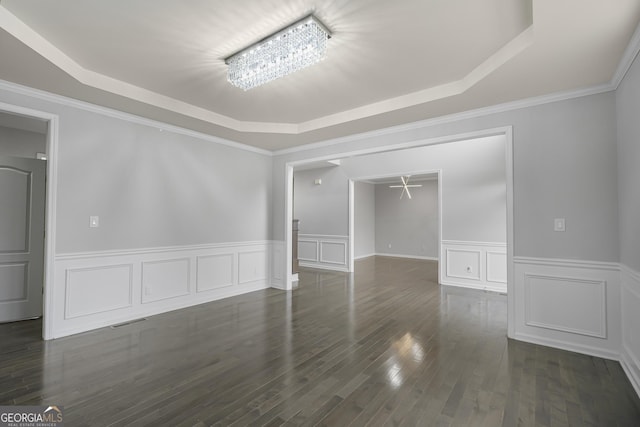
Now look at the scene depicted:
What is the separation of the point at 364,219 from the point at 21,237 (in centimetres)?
832

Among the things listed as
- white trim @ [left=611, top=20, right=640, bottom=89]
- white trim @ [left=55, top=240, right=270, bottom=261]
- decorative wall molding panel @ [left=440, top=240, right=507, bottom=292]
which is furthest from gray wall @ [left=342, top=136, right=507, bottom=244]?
white trim @ [left=55, top=240, right=270, bottom=261]

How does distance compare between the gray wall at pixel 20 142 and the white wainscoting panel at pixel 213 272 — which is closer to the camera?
the gray wall at pixel 20 142

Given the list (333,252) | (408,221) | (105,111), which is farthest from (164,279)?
(408,221)

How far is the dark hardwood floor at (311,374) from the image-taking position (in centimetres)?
201

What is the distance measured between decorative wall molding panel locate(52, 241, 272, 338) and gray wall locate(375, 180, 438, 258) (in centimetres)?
610

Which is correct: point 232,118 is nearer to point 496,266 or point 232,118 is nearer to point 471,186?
point 471,186

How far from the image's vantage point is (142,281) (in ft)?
13.0

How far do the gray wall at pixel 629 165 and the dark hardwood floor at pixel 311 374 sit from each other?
1.09 metres

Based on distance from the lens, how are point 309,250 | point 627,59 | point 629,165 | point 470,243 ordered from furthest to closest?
point 309,250 < point 470,243 < point 629,165 < point 627,59

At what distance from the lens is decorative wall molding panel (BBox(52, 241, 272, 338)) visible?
335 cm

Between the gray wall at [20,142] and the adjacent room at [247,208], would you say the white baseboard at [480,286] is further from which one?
the gray wall at [20,142]

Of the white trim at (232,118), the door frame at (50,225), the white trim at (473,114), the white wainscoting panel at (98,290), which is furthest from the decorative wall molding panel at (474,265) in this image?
the door frame at (50,225)

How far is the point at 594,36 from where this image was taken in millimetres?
2166

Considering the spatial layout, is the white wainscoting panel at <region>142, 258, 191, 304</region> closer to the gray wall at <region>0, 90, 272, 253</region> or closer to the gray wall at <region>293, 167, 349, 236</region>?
the gray wall at <region>0, 90, 272, 253</region>
